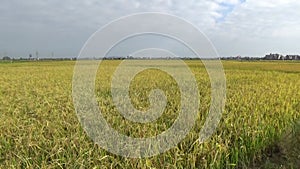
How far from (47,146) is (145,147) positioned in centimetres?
144

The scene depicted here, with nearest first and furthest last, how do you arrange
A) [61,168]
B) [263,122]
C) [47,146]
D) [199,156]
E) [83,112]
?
[61,168]
[199,156]
[47,146]
[263,122]
[83,112]

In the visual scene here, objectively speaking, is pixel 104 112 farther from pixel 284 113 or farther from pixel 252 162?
pixel 284 113

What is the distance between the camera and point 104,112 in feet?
19.0

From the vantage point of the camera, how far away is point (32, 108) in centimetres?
653

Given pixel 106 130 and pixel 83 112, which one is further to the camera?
pixel 83 112

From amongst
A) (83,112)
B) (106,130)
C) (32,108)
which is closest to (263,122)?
(106,130)

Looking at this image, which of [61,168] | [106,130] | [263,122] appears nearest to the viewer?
[61,168]

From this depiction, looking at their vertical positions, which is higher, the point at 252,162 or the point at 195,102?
the point at 195,102

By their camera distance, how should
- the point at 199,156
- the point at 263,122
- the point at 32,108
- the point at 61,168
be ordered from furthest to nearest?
the point at 32,108, the point at 263,122, the point at 199,156, the point at 61,168

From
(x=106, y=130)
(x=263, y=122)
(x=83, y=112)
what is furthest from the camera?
(x=83, y=112)

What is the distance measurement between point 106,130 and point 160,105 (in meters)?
2.54

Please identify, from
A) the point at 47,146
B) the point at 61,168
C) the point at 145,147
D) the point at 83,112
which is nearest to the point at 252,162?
the point at 145,147

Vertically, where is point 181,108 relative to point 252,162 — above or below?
above

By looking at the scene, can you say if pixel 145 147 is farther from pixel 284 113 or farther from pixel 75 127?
pixel 284 113
